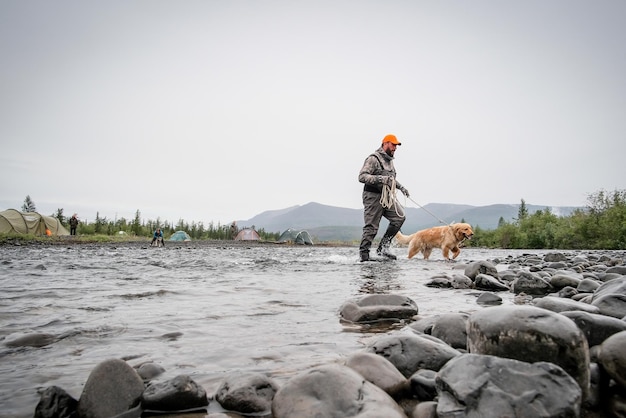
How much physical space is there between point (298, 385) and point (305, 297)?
2791 mm

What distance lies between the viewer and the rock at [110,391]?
1.46 metres

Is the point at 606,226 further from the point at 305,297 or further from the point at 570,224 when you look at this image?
the point at 305,297

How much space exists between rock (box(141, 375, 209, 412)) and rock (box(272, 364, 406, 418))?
346 mm

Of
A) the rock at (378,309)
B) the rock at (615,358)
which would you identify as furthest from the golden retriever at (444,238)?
the rock at (615,358)

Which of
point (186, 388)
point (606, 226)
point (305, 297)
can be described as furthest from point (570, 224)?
point (186, 388)

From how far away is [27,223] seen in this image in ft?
95.2

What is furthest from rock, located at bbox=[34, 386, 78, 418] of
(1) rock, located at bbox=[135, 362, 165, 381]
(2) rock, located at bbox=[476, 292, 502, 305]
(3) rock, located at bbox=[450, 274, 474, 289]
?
(3) rock, located at bbox=[450, 274, 474, 289]

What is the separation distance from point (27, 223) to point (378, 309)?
114 feet

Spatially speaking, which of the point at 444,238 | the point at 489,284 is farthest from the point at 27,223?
the point at 489,284

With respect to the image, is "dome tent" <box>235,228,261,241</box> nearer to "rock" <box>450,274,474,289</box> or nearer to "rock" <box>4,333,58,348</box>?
"rock" <box>450,274,474,289</box>

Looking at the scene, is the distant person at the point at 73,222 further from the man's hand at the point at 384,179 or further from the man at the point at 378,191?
the man's hand at the point at 384,179

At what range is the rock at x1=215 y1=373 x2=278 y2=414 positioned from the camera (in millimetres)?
1554

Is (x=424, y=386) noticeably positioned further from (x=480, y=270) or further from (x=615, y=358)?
(x=480, y=270)

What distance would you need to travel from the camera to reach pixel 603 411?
1448 millimetres
